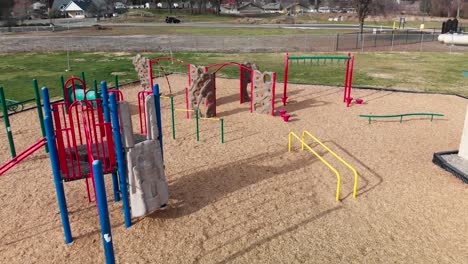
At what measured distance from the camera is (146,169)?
252 inches

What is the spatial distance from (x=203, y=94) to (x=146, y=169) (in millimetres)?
6467

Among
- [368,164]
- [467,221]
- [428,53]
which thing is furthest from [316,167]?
[428,53]

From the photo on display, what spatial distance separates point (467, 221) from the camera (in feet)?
22.1

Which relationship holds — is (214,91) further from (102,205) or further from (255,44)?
(255,44)

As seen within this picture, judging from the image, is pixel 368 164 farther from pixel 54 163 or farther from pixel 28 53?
pixel 28 53

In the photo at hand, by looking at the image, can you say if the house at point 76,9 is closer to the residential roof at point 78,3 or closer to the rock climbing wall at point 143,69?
the residential roof at point 78,3

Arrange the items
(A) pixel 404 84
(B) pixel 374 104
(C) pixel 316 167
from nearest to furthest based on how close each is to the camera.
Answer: (C) pixel 316 167 < (B) pixel 374 104 < (A) pixel 404 84

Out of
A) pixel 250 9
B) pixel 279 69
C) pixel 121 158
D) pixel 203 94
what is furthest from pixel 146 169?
pixel 250 9

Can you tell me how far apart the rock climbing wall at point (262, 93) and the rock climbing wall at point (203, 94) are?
61.8 inches

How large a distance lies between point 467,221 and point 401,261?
202 cm

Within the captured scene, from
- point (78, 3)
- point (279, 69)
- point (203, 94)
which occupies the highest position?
point (78, 3)

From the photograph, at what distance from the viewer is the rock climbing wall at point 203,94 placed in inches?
493

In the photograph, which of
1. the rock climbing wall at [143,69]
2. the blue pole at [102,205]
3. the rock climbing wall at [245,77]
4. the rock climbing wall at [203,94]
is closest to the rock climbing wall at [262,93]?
the rock climbing wall at [245,77]

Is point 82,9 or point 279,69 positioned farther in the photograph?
point 82,9
